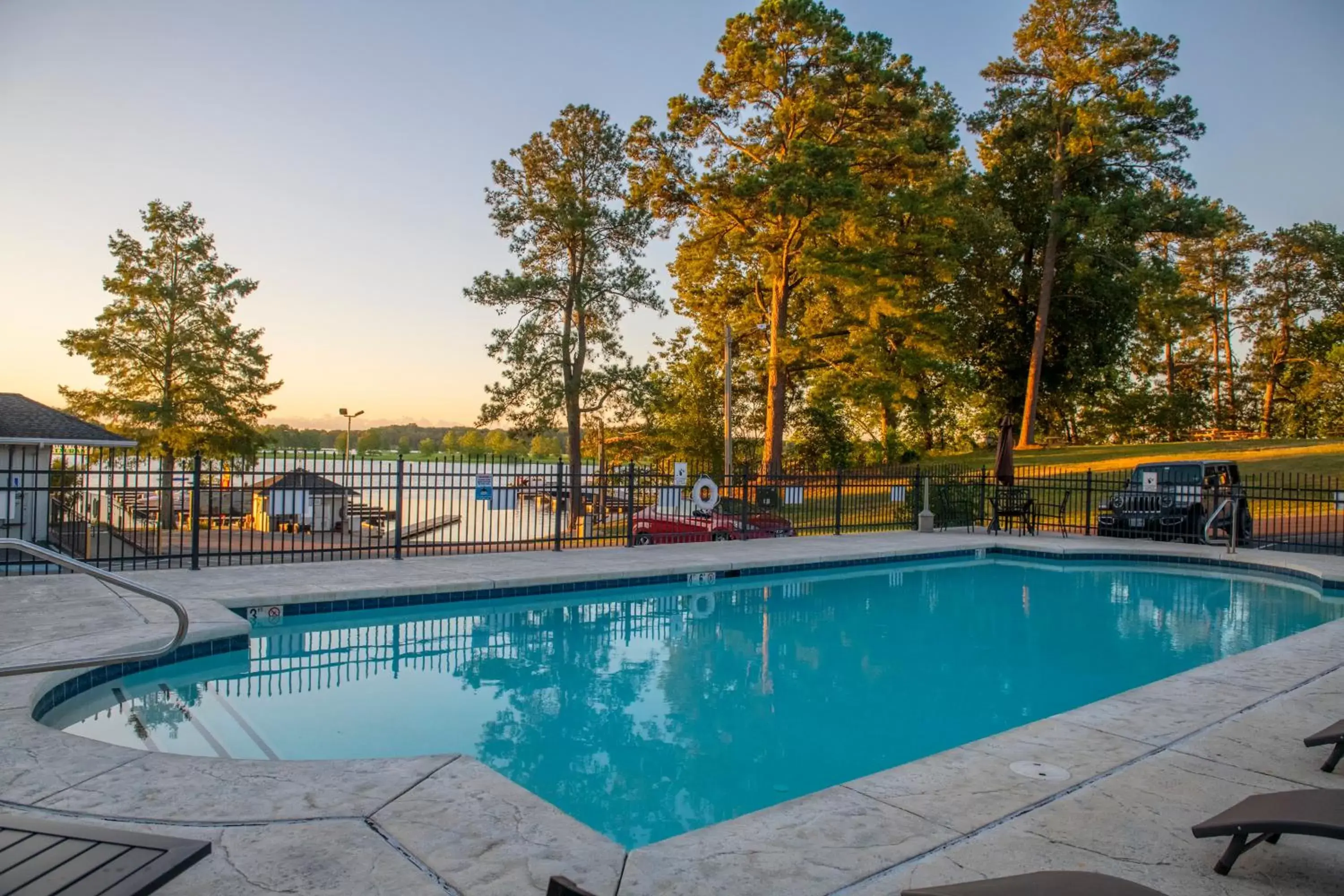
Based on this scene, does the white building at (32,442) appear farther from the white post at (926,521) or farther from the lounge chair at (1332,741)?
the white post at (926,521)

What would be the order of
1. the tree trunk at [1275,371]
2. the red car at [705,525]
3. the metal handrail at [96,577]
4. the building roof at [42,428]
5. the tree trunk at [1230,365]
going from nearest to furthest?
the metal handrail at [96,577] → the building roof at [42,428] → the red car at [705,525] → the tree trunk at [1275,371] → the tree trunk at [1230,365]

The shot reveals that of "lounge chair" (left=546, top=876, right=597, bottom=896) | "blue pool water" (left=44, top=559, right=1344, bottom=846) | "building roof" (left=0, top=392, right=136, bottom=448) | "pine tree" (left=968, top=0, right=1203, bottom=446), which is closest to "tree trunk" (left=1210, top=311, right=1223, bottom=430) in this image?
"pine tree" (left=968, top=0, right=1203, bottom=446)

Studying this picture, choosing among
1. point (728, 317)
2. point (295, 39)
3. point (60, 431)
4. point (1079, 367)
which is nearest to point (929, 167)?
point (728, 317)

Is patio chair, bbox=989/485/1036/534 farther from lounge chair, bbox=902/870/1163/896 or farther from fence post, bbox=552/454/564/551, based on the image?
lounge chair, bbox=902/870/1163/896

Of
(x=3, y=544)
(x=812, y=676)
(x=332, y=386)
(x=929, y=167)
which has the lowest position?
(x=812, y=676)

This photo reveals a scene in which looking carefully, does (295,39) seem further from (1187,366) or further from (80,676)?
(1187,366)

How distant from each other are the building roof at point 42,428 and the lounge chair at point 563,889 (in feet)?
53.3

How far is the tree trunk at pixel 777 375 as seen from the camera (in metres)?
23.2

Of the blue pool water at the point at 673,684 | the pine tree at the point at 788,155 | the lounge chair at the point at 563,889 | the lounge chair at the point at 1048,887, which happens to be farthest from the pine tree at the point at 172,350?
the lounge chair at the point at 1048,887

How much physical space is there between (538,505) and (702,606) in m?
4.74

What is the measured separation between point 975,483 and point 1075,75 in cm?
2052

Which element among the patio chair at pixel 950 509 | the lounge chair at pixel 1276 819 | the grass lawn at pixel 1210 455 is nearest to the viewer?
the lounge chair at pixel 1276 819

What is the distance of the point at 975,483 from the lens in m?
17.7

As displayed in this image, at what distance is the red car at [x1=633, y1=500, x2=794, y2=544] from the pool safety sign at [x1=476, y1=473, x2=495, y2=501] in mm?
3866
